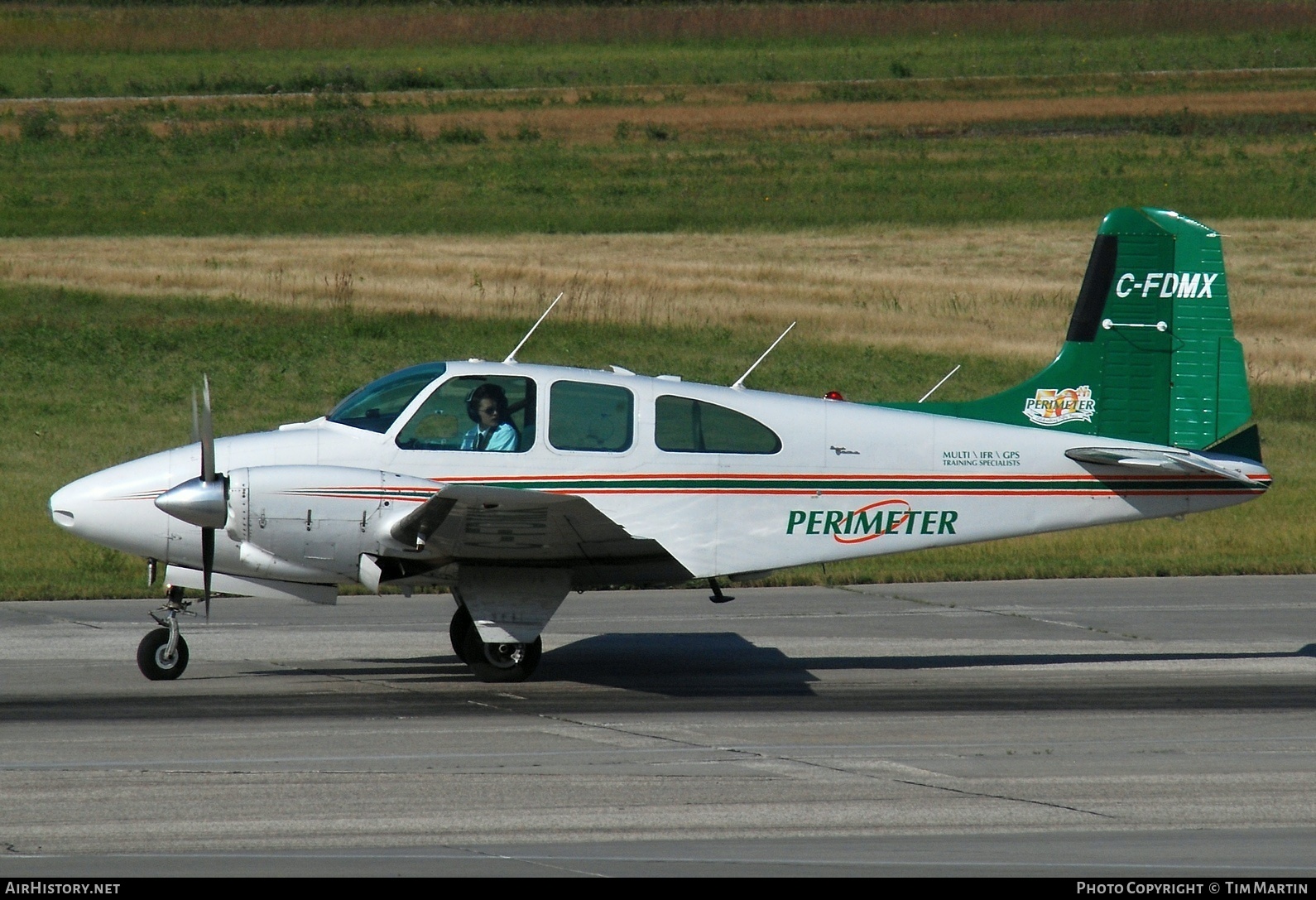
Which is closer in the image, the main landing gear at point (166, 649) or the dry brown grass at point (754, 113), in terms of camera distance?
the main landing gear at point (166, 649)

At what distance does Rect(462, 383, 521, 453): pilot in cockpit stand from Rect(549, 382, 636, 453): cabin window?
0.31 metres

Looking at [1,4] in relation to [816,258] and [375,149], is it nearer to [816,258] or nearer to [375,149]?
[375,149]

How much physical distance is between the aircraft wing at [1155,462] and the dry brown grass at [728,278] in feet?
52.4

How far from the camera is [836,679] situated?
12086mm

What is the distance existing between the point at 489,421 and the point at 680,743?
9.36 feet

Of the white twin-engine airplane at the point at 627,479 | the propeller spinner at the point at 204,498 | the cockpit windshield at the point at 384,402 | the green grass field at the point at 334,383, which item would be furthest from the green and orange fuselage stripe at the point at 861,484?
the green grass field at the point at 334,383

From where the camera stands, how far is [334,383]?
25.7 meters

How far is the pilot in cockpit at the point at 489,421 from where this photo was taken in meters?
11.5

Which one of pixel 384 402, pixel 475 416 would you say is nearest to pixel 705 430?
pixel 475 416

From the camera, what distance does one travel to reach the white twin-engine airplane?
35.6 feet

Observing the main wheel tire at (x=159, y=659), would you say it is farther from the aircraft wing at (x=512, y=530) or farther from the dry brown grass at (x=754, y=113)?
the dry brown grass at (x=754, y=113)

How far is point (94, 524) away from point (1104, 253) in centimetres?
816

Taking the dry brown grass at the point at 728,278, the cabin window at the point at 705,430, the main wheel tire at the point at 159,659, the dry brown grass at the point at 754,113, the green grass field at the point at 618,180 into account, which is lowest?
the main wheel tire at the point at 159,659

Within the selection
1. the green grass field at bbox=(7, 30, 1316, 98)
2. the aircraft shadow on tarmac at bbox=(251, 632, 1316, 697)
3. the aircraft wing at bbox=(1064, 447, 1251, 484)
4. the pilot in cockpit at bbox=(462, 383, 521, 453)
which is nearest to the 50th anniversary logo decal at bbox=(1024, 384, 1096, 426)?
the aircraft wing at bbox=(1064, 447, 1251, 484)
